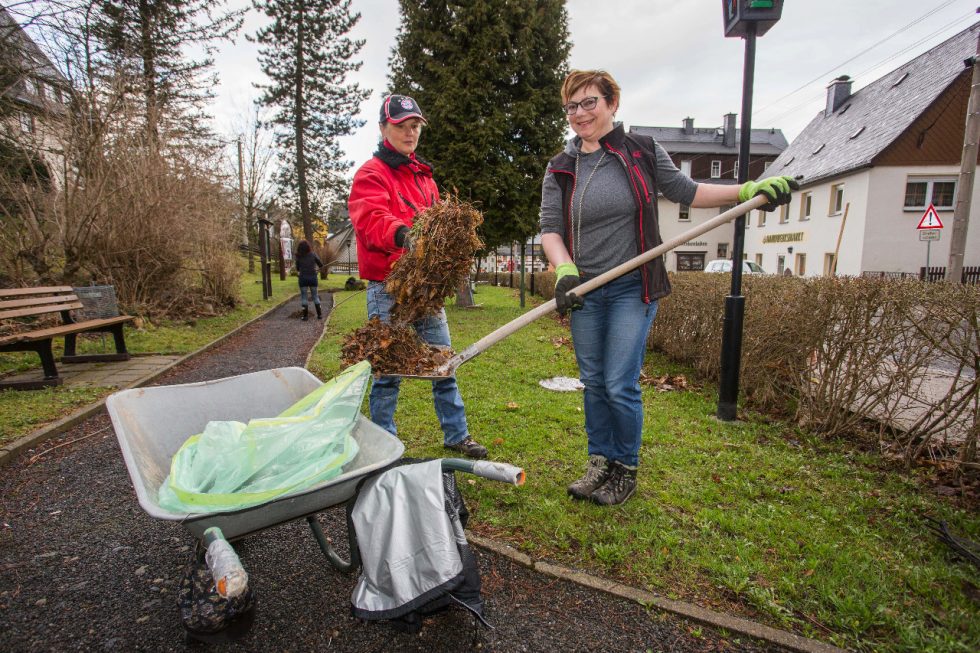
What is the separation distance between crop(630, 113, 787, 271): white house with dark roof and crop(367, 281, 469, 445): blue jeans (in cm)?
3309

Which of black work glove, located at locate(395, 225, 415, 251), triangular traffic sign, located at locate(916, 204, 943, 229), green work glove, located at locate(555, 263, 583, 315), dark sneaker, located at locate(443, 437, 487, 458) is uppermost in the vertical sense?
triangular traffic sign, located at locate(916, 204, 943, 229)

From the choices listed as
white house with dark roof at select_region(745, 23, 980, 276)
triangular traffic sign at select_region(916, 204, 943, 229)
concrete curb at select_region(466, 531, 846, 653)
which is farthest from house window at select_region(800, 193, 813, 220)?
concrete curb at select_region(466, 531, 846, 653)

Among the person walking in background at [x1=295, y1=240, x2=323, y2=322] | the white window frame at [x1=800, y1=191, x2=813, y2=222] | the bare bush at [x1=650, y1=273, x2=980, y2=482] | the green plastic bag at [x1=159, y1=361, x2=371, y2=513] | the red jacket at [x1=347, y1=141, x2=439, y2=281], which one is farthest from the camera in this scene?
the white window frame at [x1=800, y1=191, x2=813, y2=222]

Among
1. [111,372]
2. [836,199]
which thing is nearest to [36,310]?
[111,372]

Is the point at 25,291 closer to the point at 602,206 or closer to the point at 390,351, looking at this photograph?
the point at 390,351

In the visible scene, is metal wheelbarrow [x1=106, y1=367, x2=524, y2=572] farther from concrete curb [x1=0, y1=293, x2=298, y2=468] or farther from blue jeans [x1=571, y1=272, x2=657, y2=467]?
concrete curb [x1=0, y1=293, x2=298, y2=468]

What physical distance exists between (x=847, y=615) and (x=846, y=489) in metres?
1.23

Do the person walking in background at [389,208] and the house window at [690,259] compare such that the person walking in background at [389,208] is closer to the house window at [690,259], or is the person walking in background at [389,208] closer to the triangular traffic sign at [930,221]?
the triangular traffic sign at [930,221]

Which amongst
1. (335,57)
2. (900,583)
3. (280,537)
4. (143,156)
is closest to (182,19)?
(143,156)

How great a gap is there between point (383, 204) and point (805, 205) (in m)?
28.4

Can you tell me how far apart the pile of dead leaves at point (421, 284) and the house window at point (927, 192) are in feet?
81.1

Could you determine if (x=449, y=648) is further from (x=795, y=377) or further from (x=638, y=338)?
(x=795, y=377)

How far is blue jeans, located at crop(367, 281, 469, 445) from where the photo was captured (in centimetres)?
289

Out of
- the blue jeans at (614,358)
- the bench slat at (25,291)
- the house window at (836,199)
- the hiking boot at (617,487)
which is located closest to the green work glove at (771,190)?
the blue jeans at (614,358)
